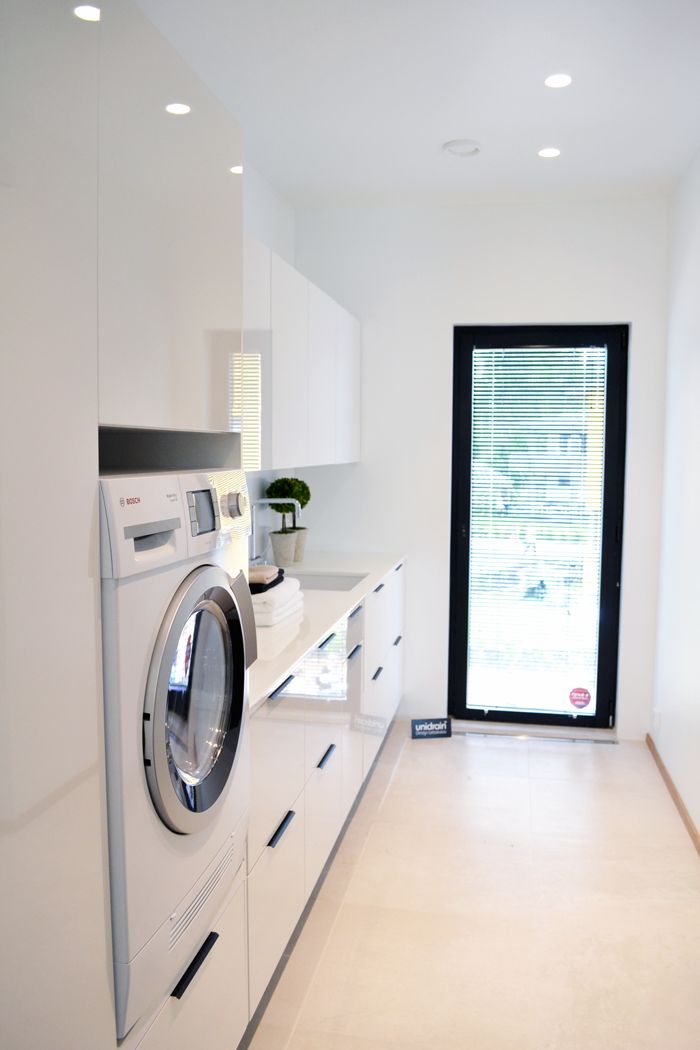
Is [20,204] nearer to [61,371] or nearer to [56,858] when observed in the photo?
[61,371]

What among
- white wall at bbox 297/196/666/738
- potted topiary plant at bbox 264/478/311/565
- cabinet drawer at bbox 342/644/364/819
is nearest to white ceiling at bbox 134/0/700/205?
white wall at bbox 297/196/666/738

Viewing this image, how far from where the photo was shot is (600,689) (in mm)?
4352

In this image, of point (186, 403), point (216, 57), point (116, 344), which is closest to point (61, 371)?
point (116, 344)

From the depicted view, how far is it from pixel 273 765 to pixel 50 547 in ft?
3.92

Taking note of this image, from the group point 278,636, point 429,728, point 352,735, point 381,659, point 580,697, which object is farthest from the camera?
point 580,697

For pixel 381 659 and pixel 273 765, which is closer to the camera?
pixel 273 765

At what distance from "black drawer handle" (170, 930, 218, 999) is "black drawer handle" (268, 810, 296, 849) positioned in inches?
16.3

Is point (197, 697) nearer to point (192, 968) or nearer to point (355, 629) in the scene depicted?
point (192, 968)

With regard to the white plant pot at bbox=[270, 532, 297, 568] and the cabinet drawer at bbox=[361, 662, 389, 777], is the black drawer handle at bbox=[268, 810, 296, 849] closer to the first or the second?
the cabinet drawer at bbox=[361, 662, 389, 777]

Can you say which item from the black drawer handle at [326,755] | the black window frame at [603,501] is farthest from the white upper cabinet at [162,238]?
the black window frame at [603,501]

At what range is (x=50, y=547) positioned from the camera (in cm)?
106

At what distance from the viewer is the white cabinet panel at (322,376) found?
11.0 feet

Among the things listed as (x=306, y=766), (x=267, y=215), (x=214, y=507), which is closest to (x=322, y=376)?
(x=267, y=215)

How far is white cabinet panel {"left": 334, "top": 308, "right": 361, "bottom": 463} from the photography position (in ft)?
12.7
